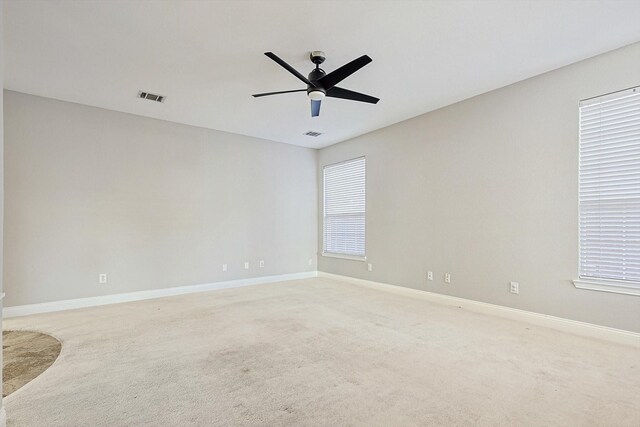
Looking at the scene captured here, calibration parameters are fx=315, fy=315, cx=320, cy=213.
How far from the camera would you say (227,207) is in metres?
5.73

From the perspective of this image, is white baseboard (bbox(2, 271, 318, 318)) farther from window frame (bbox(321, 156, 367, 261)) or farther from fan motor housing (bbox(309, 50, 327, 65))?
fan motor housing (bbox(309, 50, 327, 65))

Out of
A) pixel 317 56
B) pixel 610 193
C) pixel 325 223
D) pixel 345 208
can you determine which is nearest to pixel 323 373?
pixel 317 56

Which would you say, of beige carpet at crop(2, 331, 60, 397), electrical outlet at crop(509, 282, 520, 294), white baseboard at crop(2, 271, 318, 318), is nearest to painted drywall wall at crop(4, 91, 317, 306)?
white baseboard at crop(2, 271, 318, 318)

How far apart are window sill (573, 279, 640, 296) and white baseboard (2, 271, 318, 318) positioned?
4.60 m

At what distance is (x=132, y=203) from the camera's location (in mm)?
4785

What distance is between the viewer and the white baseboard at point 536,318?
293cm

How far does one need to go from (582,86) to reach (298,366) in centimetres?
390

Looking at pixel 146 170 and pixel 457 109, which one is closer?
pixel 457 109

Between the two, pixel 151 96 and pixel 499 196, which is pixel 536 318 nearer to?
pixel 499 196

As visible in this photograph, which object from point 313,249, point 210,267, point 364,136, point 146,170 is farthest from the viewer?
point 313,249

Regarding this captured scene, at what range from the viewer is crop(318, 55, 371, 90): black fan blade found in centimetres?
267

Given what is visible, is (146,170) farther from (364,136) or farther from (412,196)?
(412,196)

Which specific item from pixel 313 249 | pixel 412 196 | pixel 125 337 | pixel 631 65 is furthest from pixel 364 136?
pixel 125 337

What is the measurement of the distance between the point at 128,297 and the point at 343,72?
436 cm
